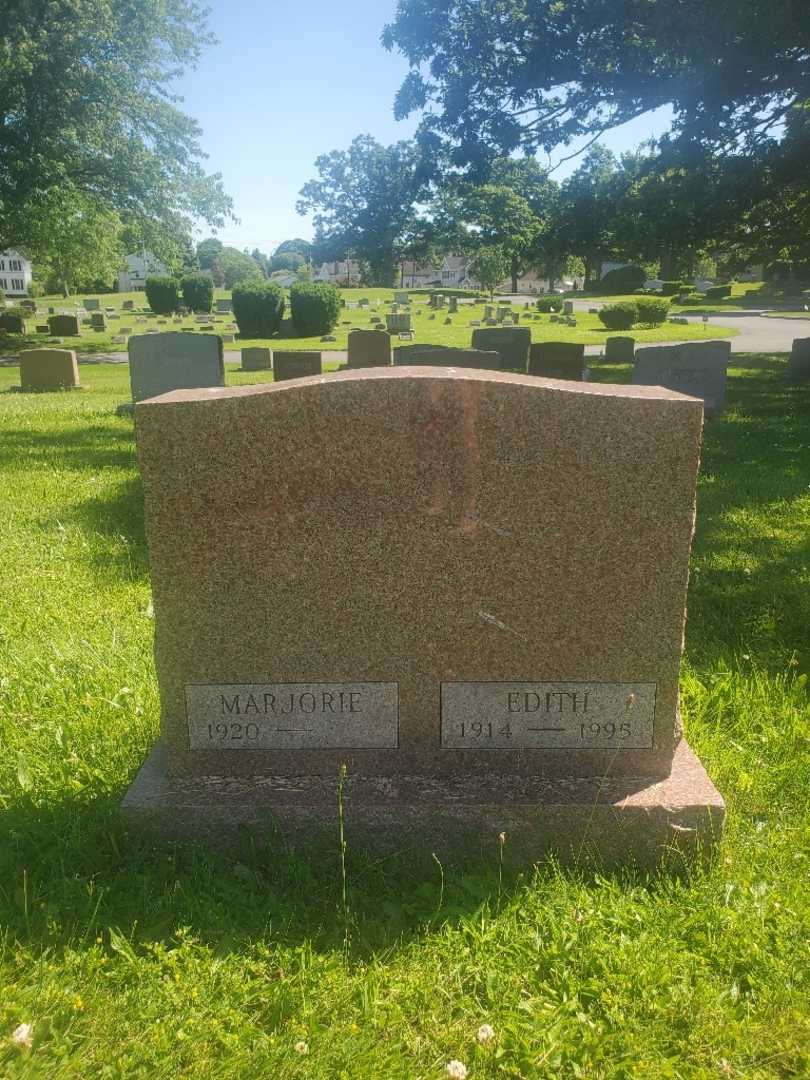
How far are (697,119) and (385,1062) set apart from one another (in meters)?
14.5

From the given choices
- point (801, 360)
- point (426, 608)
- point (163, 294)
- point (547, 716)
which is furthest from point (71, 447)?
point (163, 294)

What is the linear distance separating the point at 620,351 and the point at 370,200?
10.1 m

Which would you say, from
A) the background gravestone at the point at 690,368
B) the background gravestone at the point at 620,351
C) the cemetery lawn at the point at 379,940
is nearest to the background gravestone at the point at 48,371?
the background gravestone at the point at 690,368

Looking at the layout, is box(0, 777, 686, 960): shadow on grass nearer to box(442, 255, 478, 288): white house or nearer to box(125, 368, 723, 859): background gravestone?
box(125, 368, 723, 859): background gravestone

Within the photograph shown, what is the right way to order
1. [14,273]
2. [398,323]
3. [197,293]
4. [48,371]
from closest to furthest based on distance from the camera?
1. [48,371]
2. [398,323]
3. [197,293]
4. [14,273]

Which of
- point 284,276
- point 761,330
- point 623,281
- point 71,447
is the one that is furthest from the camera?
point 284,276

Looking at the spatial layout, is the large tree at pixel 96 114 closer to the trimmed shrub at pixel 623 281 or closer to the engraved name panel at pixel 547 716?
the engraved name panel at pixel 547 716

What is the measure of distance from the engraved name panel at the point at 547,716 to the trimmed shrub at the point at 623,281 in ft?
213

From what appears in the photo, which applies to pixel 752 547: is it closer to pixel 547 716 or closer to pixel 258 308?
pixel 547 716

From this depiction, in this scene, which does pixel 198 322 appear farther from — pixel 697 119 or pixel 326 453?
pixel 326 453

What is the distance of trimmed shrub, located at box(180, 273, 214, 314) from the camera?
43.9m

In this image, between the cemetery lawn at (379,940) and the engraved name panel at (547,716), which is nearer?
the cemetery lawn at (379,940)

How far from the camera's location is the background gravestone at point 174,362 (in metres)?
11.3

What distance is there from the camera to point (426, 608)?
9.18 feet
